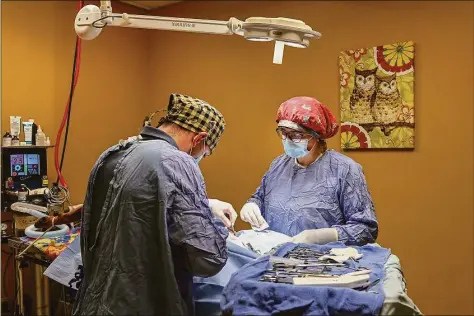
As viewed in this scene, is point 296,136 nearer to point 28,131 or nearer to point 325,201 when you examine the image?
point 325,201

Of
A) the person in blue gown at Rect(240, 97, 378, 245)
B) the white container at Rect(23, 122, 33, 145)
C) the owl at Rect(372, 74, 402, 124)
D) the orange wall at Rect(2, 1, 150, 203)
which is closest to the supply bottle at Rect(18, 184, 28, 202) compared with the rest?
the white container at Rect(23, 122, 33, 145)

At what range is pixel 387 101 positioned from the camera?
3221 mm

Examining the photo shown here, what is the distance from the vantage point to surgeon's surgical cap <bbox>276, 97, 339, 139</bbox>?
2244 millimetres

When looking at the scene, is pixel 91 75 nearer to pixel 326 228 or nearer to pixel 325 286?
pixel 326 228

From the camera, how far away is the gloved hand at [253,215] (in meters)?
2.21

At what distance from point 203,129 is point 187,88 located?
2766 mm

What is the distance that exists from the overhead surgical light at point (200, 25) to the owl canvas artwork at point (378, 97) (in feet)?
5.88

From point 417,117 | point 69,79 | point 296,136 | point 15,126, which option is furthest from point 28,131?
point 417,117

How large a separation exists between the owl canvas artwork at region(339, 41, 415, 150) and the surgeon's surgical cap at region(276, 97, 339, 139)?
3.54 ft

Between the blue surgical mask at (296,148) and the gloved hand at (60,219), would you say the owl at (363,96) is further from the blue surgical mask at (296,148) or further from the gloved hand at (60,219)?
the gloved hand at (60,219)

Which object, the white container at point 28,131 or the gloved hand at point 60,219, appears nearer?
the gloved hand at point 60,219

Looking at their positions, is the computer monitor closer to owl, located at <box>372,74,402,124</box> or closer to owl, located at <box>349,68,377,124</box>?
owl, located at <box>349,68,377,124</box>

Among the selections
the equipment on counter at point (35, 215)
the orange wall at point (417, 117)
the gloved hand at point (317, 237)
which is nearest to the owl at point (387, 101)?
the orange wall at point (417, 117)

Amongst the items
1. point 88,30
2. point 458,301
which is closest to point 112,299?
point 88,30
